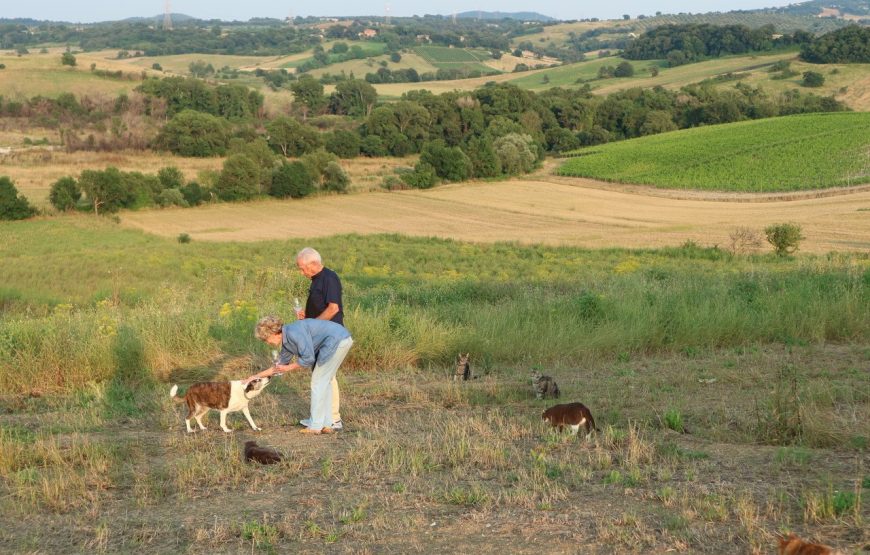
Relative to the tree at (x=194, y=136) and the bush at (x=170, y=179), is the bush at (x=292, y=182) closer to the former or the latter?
the bush at (x=170, y=179)

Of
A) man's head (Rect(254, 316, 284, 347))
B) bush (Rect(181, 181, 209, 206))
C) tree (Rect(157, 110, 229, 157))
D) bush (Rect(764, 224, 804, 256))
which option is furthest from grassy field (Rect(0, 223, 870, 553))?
tree (Rect(157, 110, 229, 157))

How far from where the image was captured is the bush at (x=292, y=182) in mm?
67812

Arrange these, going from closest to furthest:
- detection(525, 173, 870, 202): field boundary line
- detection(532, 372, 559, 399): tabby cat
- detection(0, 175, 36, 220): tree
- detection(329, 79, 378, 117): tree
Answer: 1. detection(532, 372, 559, 399): tabby cat
2. detection(0, 175, 36, 220): tree
3. detection(525, 173, 870, 202): field boundary line
4. detection(329, 79, 378, 117): tree

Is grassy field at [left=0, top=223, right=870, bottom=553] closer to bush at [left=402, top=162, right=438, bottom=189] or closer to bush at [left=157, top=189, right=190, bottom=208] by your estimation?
bush at [left=157, top=189, right=190, bottom=208]

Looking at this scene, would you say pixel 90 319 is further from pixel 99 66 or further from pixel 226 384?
pixel 99 66

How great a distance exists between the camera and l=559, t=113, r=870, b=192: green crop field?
68.9 meters

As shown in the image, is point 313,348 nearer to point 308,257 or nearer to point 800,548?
point 308,257

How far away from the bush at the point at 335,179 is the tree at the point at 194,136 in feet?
68.5

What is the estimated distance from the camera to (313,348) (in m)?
7.89

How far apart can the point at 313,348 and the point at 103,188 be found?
Answer: 5638 cm

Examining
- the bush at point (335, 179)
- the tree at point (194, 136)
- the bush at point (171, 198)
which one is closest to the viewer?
the bush at point (171, 198)

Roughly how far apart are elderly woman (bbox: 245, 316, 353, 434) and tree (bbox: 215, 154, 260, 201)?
60054 mm

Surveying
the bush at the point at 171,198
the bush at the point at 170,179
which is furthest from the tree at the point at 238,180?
the bush at the point at 171,198

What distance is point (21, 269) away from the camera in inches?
1414
